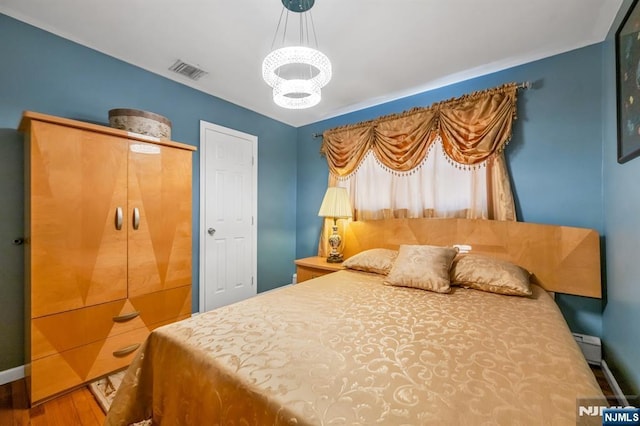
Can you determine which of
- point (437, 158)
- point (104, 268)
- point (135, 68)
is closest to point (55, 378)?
point (104, 268)

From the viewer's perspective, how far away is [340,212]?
9.73 ft

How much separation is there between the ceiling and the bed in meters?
1.84

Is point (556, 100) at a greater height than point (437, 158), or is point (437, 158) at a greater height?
point (556, 100)

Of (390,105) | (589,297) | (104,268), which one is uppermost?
(390,105)

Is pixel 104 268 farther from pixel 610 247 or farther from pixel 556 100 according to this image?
pixel 556 100

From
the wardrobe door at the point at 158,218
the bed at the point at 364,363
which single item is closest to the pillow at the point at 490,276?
the bed at the point at 364,363

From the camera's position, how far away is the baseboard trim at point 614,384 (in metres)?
1.48

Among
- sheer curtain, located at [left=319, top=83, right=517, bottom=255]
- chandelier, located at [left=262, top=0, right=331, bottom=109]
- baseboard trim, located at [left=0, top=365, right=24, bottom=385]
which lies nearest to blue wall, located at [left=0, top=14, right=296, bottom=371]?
baseboard trim, located at [left=0, top=365, right=24, bottom=385]

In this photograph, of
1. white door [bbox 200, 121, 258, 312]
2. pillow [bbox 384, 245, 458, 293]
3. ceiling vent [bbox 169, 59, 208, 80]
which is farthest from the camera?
white door [bbox 200, 121, 258, 312]

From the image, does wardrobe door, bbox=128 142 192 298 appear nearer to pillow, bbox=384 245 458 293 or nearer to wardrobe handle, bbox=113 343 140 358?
wardrobe handle, bbox=113 343 140 358

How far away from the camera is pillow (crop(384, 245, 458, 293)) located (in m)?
1.83

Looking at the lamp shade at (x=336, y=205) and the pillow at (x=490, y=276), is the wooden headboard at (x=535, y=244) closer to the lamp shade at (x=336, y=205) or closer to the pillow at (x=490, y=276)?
the pillow at (x=490, y=276)

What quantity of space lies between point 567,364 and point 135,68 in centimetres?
352

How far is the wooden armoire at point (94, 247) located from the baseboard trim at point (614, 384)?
120 inches
